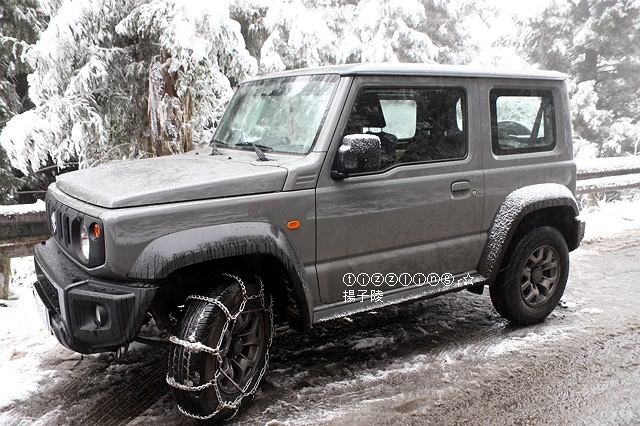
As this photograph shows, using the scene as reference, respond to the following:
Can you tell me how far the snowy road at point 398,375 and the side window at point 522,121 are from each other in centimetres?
149

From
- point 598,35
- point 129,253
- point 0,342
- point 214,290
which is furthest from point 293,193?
point 598,35

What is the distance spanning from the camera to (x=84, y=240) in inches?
115

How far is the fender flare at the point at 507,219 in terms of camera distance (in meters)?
4.09

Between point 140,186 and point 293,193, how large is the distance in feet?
2.79

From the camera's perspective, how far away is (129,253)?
8.89 feet

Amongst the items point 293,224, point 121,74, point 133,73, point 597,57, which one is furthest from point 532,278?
point 597,57

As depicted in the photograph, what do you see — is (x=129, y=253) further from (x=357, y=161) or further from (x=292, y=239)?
(x=357, y=161)

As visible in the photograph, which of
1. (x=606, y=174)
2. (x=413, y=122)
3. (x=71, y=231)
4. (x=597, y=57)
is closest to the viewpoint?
(x=71, y=231)

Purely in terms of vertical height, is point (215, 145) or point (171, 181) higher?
point (215, 145)

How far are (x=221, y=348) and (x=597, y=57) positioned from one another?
64.1 feet

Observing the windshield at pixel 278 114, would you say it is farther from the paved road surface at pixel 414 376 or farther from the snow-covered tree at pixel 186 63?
the snow-covered tree at pixel 186 63

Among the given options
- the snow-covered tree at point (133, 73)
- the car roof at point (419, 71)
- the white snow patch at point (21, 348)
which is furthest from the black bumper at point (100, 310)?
the snow-covered tree at point (133, 73)

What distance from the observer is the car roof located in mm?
3508

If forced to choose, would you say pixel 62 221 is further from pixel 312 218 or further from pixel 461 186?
pixel 461 186
